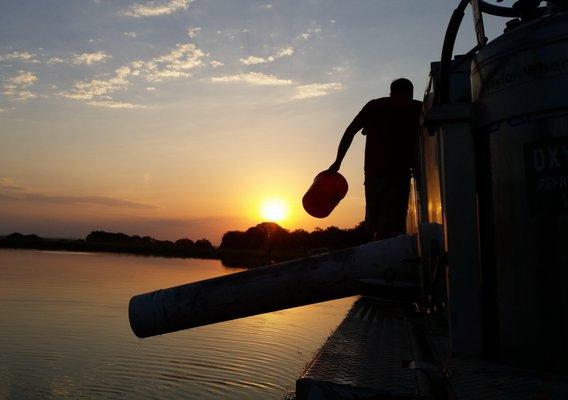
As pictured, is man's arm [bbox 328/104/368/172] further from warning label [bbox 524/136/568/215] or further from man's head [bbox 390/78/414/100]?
warning label [bbox 524/136/568/215]

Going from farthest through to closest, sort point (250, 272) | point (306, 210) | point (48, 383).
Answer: point (48, 383), point (306, 210), point (250, 272)

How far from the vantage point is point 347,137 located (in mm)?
4836

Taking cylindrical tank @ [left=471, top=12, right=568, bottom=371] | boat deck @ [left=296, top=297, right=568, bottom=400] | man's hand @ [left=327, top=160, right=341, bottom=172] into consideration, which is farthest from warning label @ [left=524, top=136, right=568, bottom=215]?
man's hand @ [left=327, top=160, right=341, bottom=172]

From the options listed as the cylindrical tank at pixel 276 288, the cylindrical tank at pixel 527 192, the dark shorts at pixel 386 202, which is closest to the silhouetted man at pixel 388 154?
the dark shorts at pixel 386 202

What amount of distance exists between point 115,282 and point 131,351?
14.3 metres

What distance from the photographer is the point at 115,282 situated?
24453 millimetres

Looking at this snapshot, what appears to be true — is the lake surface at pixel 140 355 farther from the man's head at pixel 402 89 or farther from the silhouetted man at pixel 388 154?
the man's head at pixel 402 89

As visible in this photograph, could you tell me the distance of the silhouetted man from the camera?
5027mm

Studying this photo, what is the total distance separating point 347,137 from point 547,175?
3201 mm

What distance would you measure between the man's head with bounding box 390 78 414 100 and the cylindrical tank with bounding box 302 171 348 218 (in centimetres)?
116

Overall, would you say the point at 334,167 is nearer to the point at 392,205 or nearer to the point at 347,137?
the point at 347,137

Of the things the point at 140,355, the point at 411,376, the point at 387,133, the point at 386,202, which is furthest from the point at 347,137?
the point at 140,355

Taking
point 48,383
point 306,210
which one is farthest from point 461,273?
point 48,383

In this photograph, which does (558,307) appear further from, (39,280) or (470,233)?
(39,280)
